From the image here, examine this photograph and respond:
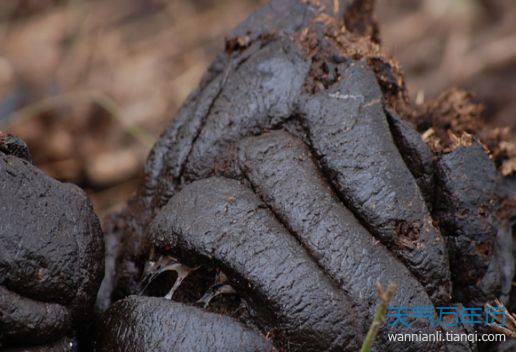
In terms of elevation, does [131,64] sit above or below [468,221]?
above

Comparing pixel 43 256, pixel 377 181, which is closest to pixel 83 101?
pixel 43 256

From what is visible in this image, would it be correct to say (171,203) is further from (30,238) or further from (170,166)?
(30,238)

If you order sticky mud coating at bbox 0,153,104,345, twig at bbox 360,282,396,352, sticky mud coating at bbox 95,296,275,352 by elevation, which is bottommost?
twig at bbox 360,282,396,352

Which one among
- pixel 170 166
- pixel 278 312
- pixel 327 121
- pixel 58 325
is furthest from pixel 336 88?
pixel 58 325

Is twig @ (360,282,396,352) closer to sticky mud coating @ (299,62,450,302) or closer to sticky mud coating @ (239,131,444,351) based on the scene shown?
sticky mud coating @ (239,131,444,351)

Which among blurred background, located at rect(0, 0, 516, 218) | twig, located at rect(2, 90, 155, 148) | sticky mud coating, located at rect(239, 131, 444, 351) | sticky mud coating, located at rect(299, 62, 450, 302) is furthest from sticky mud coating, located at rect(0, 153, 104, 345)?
twig, located at rect(2, 90, 155, 148)

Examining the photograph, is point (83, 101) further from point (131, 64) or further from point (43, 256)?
point (43, 256)

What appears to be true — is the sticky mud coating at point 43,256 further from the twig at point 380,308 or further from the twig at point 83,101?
the twig at point 83,101
